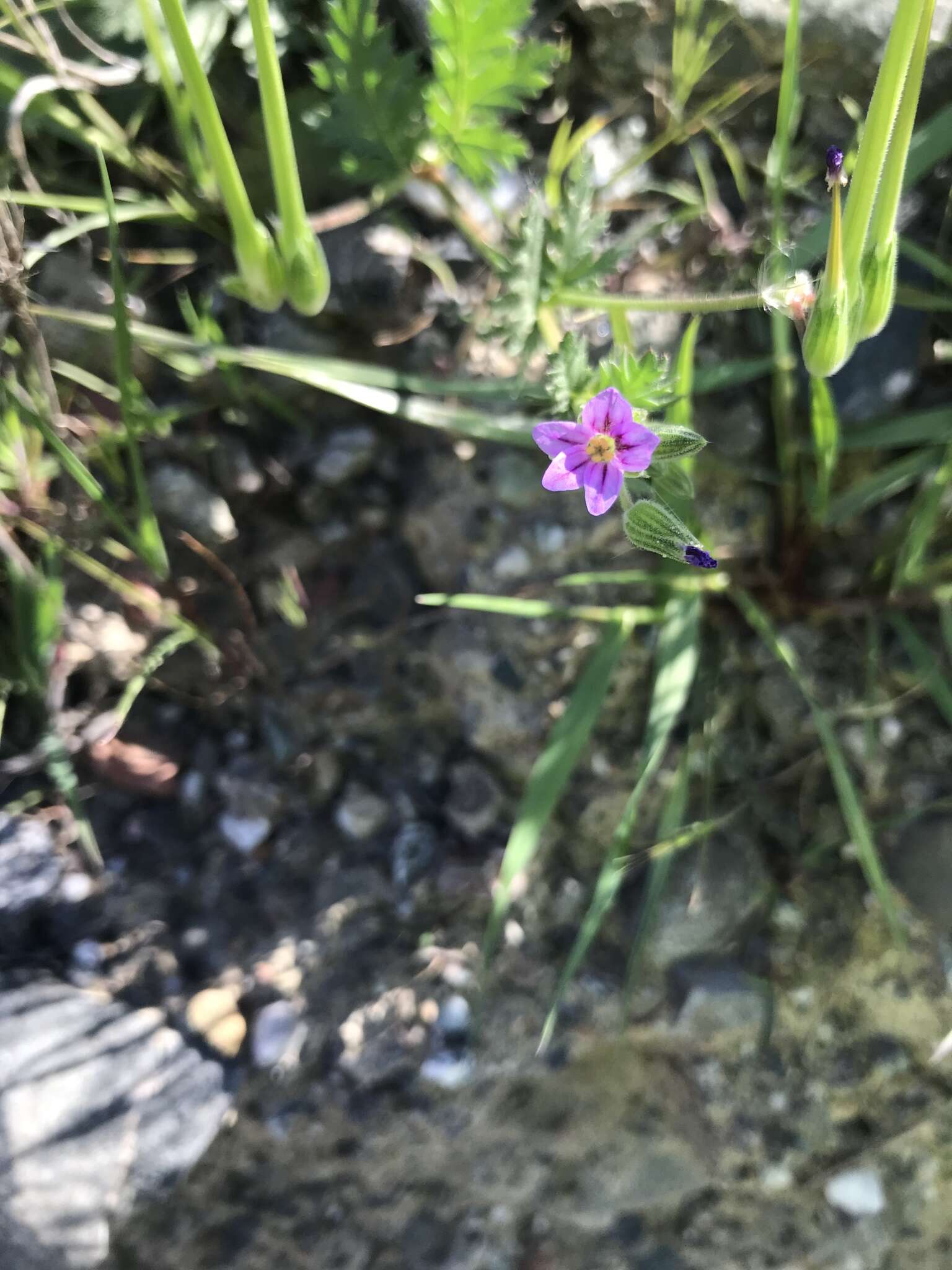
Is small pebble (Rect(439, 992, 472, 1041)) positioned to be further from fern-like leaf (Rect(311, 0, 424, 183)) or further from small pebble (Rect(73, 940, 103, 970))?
fern-like leaf (Rect(311, 0, 424, 183))

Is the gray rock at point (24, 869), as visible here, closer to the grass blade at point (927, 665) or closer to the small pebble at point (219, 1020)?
the small pebble at point (219, 1020)

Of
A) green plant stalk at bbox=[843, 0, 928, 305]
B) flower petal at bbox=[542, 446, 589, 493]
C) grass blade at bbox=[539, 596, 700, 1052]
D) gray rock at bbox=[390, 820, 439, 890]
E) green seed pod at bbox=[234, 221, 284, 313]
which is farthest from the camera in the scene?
gray rock at bbox=[390, 820, 439, 890]

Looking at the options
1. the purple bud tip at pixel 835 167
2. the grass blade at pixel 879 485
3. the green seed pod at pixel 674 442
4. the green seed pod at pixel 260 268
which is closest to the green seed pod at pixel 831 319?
the purple bud tip at pixel 835 167

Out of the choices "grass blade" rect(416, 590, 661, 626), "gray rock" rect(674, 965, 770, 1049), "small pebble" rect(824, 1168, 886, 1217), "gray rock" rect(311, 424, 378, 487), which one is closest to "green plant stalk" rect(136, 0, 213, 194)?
"gray rock" rect(311, 424, 378, 487)

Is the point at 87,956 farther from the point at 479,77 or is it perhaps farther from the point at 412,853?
the point at 479,77

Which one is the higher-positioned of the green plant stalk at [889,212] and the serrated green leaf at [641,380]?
the green plant stalk at [889,212]

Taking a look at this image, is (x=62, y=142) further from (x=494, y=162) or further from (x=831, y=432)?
(x=831, y=432)
